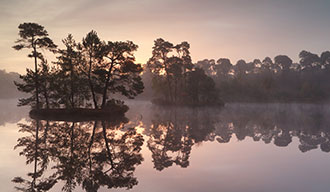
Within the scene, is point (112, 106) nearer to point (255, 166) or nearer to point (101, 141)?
point (101, 141)

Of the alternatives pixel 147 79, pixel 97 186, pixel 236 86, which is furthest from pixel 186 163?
pixel 147 79

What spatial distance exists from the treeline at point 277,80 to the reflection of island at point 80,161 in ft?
182

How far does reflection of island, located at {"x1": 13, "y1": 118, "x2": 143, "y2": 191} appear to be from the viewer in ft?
25.5

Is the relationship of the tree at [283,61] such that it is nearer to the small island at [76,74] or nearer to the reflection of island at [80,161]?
the small island at [76,74]

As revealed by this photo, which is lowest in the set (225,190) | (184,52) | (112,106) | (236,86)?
(225,190)

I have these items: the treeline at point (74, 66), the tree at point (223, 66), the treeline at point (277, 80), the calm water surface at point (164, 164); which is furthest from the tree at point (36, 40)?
the tree at point (223, 66)

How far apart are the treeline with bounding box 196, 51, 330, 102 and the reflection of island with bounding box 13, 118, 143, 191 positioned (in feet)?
182

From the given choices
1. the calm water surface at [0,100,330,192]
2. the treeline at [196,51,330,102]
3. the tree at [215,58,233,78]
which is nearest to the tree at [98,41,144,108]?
the calm water surface at [0,100,330,192]

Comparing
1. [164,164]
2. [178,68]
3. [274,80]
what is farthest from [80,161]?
[274,80]

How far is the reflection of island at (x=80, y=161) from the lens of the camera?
7.78 meters

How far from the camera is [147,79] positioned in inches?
4358

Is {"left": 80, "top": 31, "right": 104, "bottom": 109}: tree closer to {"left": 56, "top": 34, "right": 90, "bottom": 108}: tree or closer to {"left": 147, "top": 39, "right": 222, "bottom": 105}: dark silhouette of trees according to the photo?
{"left": 56, "top": 34, "right": 90, "bottom": 108}: tree

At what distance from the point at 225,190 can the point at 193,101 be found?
5081 centimetres

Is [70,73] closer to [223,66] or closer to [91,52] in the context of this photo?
[91,52]
